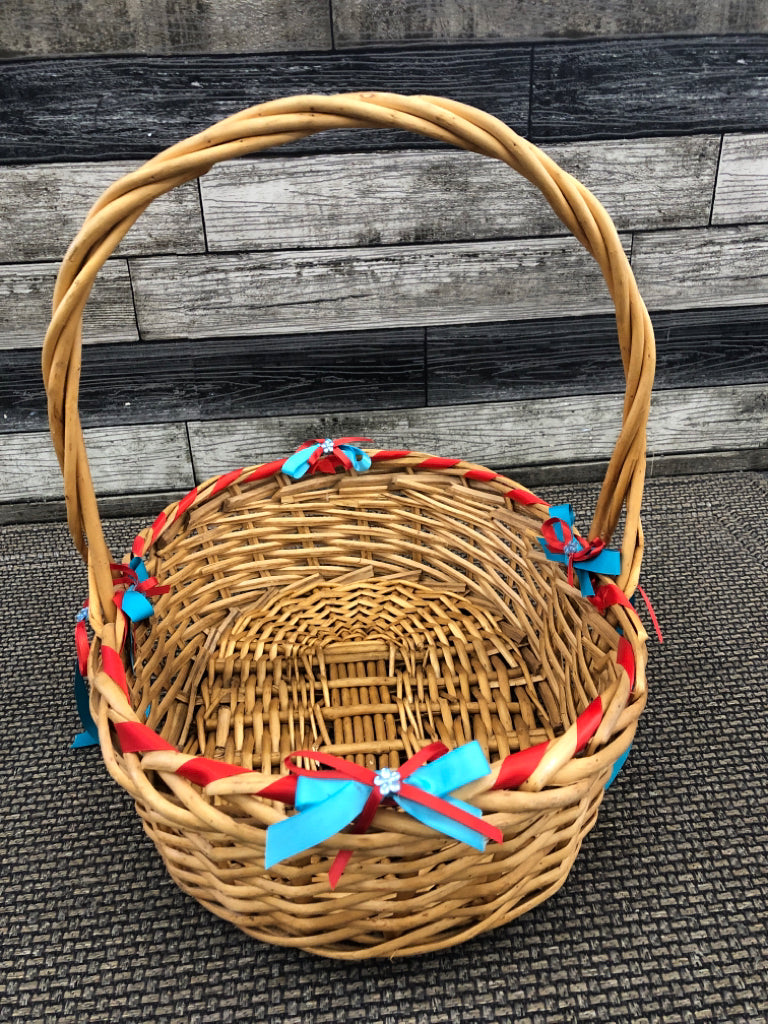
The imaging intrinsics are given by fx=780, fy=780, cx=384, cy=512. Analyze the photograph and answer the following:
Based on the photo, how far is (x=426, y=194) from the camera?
3.08 feet

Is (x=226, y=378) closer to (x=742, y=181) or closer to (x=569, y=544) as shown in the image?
(x=569, y=544)

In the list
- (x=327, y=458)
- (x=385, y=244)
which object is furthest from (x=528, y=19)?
(x=327, y=458)

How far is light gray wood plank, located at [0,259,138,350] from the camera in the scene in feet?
3.09

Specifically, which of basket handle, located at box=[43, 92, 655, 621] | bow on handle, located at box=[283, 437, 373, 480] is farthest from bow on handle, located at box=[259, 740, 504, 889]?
bow on handle, located at box=[283, 437, 373, 480]

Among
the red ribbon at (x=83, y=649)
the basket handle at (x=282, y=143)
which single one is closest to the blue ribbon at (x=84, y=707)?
the red ribbon at (x=83, y=649)

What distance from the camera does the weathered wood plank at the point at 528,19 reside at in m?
0.86

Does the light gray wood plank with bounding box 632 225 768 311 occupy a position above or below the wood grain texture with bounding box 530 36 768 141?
below

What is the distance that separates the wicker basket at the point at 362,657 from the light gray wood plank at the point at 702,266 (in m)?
0.43

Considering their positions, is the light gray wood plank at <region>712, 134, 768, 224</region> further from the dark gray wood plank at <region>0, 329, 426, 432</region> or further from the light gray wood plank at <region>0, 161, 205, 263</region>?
the light gray wood plank at <region>0, 161, 205, 263</region>

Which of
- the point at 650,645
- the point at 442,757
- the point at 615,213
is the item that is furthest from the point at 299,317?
the point at 442,757

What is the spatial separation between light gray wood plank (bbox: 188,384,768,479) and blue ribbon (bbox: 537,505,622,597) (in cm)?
40

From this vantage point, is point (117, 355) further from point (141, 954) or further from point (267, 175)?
point (141, 954)

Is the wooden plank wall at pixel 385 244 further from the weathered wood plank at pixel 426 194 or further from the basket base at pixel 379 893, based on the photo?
the basket base at pixel 379 893

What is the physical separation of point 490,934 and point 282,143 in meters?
0.55
